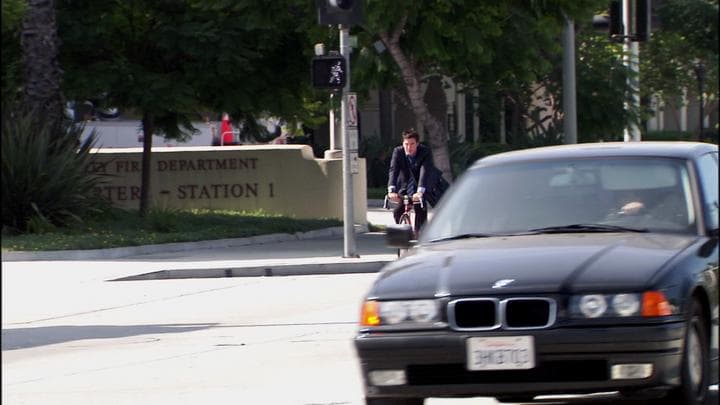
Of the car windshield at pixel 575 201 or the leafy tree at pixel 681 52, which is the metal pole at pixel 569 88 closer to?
the car windshield at pixel 575 201

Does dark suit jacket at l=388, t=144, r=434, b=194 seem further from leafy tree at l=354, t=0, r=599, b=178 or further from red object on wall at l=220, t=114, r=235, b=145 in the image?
red object on wall at l=220, t=114, r=235, b=145

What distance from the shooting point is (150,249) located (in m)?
22.8

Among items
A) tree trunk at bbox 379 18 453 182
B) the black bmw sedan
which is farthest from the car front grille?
tree trunk at bbox 379 18 453 182

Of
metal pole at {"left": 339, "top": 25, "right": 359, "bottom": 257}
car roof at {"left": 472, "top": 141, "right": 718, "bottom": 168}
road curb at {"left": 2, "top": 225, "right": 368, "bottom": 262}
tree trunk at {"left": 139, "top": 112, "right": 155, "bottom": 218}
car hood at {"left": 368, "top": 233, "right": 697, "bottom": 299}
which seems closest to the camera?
car hood at {"left": 368, "top": 233, "right": 697, "bottom": 299}

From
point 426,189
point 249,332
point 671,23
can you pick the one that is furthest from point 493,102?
point 249,332

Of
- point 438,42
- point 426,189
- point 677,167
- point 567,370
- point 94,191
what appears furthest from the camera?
point 94,191

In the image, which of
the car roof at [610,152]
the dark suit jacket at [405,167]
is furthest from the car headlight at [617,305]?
the dark suit jacket at [405,167]

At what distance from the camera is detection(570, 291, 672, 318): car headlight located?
736cm

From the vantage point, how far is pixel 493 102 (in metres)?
42.7

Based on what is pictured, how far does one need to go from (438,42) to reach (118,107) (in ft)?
20.3

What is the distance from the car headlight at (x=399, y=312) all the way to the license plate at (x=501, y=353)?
259 mm

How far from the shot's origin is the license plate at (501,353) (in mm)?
7375

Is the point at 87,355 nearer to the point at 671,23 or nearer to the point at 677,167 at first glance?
the point at 677,167

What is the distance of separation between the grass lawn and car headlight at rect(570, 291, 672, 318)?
49.6 feet
